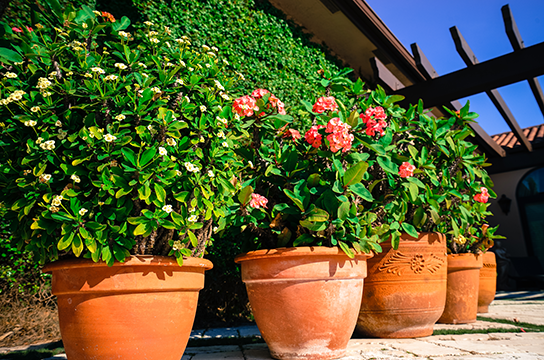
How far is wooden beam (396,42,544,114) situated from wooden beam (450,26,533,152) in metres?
0.20

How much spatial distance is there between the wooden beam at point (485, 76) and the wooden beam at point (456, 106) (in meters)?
0.26

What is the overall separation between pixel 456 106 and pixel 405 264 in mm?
5465

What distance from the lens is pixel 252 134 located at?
2139 millimetres

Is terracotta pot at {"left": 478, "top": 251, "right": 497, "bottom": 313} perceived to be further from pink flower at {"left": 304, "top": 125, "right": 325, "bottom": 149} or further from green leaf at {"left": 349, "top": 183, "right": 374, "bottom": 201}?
pink flower at {"left": 304, "top": 125, "right": 325, "bottom": 149}

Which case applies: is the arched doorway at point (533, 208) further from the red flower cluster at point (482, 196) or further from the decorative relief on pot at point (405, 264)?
the decorative relief on pot at point (405, 264)

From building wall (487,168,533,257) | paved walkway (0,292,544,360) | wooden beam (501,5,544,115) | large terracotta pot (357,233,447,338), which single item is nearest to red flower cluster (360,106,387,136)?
large terracotta pot (357,233,447,338)

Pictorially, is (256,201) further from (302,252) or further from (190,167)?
(190,167)

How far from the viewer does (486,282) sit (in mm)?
3627

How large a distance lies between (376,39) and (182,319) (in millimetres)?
5477

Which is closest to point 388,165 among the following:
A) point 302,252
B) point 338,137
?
point 338,137

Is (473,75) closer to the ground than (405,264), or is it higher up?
higher up

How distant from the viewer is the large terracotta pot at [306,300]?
166 centimetres

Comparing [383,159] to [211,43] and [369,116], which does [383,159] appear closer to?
[369,116]

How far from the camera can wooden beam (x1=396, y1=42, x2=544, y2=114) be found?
17.2 feet
